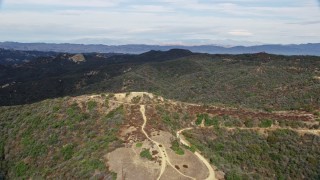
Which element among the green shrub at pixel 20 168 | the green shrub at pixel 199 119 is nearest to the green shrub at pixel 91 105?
the green shrub at pixel 20 168

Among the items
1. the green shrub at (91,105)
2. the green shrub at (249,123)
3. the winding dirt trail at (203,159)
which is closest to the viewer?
the winding dirt trail at (203,159)

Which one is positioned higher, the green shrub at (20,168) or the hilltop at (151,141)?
the hilltop at (151,141)

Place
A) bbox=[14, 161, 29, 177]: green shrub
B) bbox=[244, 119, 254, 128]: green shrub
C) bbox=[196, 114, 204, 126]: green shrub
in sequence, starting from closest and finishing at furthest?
bbox=[14, 161, 29, 177]: green shrub, bbox=[244, 119, 254, 128]: green shrub, bbox=[196, 114, 204, 126]: green shrub

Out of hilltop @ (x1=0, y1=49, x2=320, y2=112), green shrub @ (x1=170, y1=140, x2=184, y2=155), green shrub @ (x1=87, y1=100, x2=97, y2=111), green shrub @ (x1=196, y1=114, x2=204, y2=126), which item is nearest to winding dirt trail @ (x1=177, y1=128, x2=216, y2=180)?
green shrub @ (x1=170, y1=140, x2=184, y2=155)

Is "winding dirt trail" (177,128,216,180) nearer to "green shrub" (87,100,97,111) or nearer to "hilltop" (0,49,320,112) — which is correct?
"green shrub" (87,100,97,111)

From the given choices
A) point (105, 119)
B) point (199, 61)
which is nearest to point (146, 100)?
point (105, 119)

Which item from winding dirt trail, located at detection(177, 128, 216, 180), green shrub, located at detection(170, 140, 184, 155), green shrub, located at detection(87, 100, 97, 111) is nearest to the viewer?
winding dirt trail, located at detection(177, 128, 216, 180)

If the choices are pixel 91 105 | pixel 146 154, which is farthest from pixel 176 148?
pixel 91 105

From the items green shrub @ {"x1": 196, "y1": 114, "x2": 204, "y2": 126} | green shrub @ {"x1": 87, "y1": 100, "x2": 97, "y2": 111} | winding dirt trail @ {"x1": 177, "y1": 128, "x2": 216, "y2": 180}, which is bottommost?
winding dirt trail @ {"x1": 177, "y1": 128, "x2": 216, "y2": 180}

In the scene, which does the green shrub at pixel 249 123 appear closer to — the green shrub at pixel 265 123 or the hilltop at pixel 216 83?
the green shrub at pixel 265 123

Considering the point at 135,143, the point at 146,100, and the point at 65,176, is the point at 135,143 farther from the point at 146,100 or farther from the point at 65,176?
the point at 146,100

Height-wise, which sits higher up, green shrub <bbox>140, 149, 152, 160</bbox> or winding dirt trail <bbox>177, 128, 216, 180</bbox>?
green shrub <bbox>140, 149, 152, 160</bbox>
